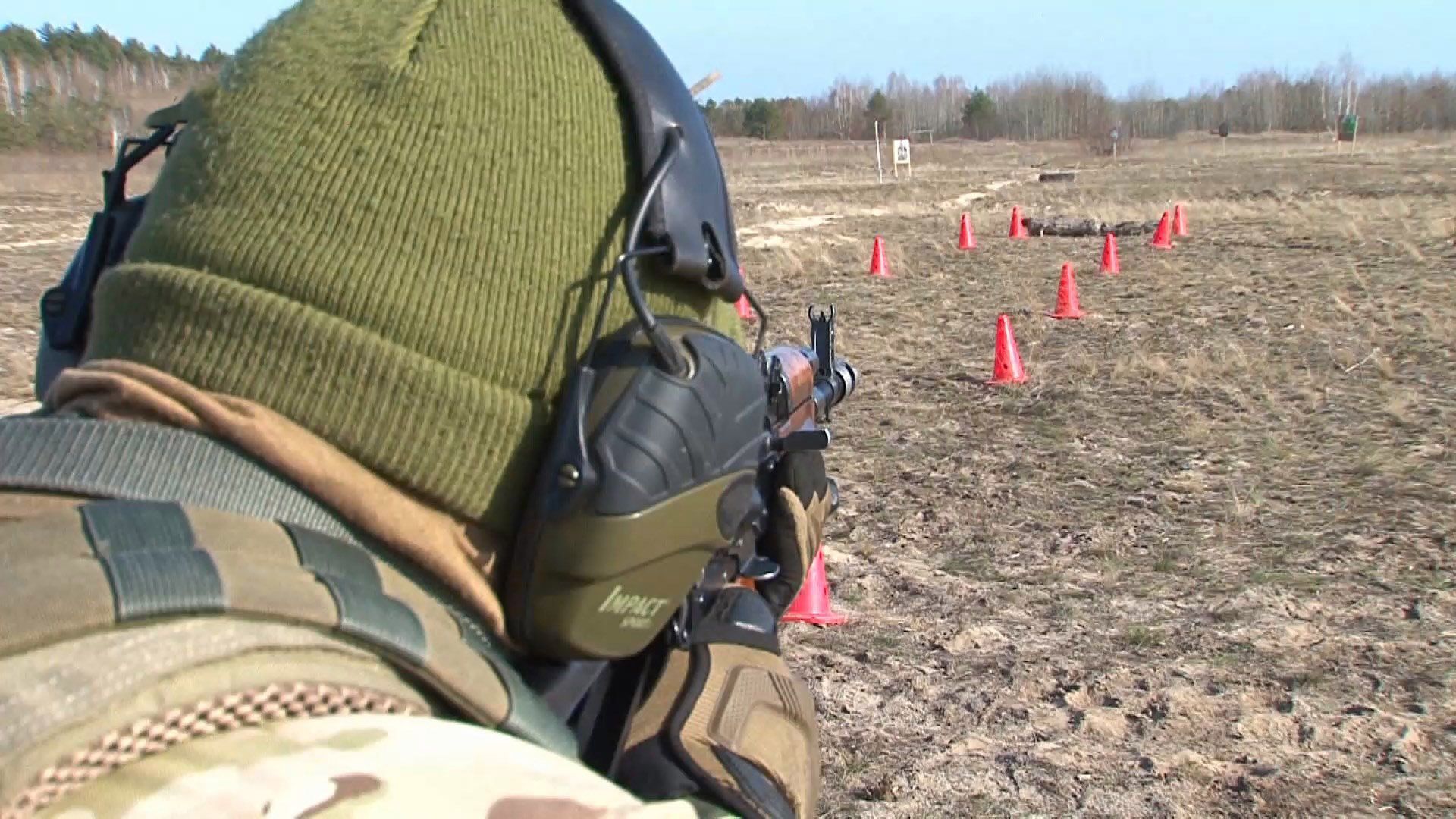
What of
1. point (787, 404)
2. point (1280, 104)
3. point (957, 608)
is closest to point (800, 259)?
point (957, 608)

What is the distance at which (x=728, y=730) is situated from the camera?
1334 millimetres

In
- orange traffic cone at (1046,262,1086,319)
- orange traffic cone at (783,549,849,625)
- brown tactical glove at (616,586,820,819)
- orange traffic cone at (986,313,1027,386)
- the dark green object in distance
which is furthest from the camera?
the dark green object in distance

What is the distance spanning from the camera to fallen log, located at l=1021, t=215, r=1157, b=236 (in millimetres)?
17891

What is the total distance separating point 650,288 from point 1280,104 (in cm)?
9979

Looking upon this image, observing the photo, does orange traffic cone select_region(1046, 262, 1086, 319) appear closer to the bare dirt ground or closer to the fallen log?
the bare dirt ground

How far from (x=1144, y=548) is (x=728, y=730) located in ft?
13.5

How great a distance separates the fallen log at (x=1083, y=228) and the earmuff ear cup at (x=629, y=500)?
1722 cm

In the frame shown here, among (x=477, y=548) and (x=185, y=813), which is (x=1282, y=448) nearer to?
(x=477, y=548)

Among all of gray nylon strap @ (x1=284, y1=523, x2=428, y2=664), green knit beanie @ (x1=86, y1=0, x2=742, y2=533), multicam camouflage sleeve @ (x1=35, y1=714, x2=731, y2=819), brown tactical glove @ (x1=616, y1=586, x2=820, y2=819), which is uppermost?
green knit beanie @ (x1=86, y1=0, x2=742, y2=533)

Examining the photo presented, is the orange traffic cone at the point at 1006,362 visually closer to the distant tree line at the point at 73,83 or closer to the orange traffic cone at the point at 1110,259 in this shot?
the orange traffic cone at the point at 1110,259

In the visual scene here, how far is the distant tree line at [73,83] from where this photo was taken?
4712cm

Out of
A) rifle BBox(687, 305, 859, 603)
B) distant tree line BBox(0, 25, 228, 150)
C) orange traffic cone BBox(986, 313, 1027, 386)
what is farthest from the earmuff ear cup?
distant tree line BBox(0, 25, 228, 150)

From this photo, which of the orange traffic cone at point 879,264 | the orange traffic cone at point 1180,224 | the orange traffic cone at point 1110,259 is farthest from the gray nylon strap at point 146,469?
the orange traffic cone at point 1180,224

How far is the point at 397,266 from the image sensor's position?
113 cm
